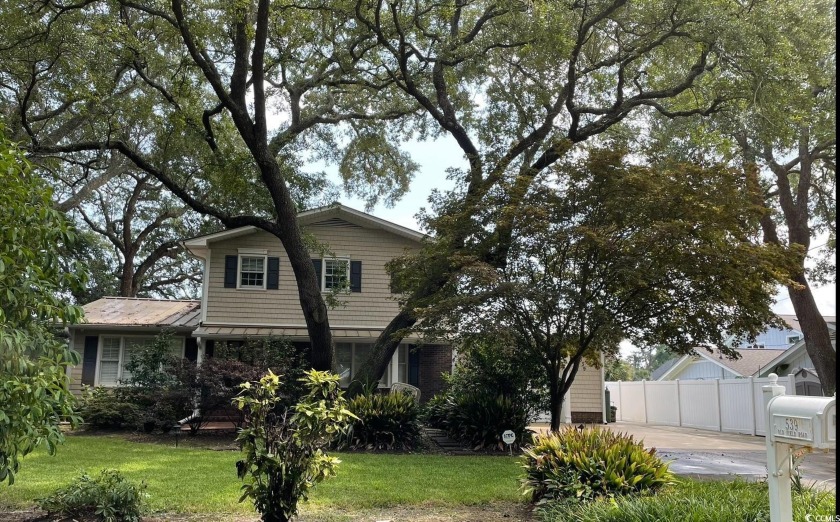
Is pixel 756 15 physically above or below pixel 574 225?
above

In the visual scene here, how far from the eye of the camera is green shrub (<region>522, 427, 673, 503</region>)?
7.12 meters

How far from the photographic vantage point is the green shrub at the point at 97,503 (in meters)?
6.41

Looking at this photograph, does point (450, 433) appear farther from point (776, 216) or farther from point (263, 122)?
point (776, 216)

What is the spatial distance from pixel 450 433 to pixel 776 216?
14819 millimetres

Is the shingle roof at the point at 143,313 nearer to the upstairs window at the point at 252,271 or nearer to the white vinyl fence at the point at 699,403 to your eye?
the upstairs window at the point at 252,271

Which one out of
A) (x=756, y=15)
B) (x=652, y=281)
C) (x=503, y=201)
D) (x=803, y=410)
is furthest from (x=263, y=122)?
(x=803, y=410)

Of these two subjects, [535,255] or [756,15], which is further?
[756,15]

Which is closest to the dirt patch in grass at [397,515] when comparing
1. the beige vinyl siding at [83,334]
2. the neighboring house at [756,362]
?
the neighboring house at [756,362]

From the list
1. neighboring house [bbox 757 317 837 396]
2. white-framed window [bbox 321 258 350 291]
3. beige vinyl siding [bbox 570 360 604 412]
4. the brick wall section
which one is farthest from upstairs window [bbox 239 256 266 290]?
neighboring house [bbox 757 317 837 396]

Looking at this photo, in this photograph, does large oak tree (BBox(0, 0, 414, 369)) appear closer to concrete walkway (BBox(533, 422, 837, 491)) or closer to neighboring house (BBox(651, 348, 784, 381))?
concrete walkway (BBox(533, 422, 837, 491))

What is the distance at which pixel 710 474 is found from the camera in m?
11.1

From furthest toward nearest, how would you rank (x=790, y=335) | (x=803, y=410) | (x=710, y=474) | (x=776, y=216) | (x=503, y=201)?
(x=790, y=335) → (x=776, y=216) → (x=503, y=201) → (x=710, y=474) → (x=803, y=410)

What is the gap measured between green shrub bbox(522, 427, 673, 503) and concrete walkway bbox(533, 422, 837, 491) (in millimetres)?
617

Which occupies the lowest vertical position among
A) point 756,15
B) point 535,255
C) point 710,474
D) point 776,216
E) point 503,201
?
point 710,474
